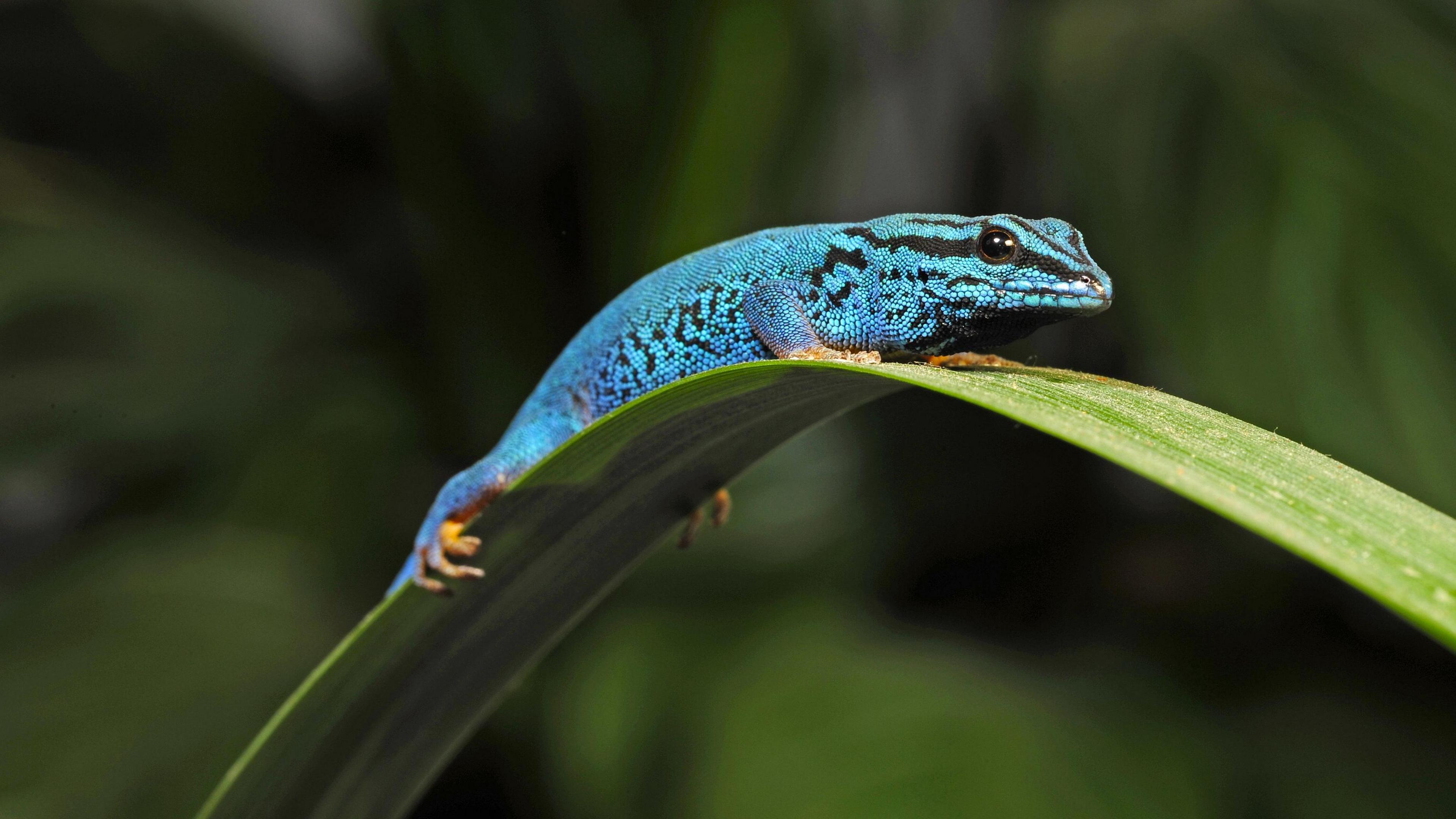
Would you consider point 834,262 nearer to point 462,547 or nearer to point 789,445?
point 462,547

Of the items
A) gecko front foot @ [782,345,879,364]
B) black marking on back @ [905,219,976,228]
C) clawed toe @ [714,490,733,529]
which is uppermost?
black marking on back @ [905,219,976,228]

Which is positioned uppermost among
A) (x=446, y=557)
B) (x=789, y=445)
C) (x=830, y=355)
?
(x=830, y=355)

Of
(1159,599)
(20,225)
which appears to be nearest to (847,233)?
(1159,599)

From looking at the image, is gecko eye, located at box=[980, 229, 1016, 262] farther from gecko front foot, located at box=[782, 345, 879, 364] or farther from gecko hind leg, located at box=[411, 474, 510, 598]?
gecko hind leg, located at box=[411, 474, 510, 598]

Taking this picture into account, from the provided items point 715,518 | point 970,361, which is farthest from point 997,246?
point 715,518

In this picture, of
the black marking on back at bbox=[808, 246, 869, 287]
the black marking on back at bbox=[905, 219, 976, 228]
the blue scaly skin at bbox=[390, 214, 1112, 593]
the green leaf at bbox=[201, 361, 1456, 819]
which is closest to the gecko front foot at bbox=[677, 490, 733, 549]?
the blue scaly skin at bbox=[390, 214, 1112, 593]

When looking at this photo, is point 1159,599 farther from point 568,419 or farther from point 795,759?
point 568,419
